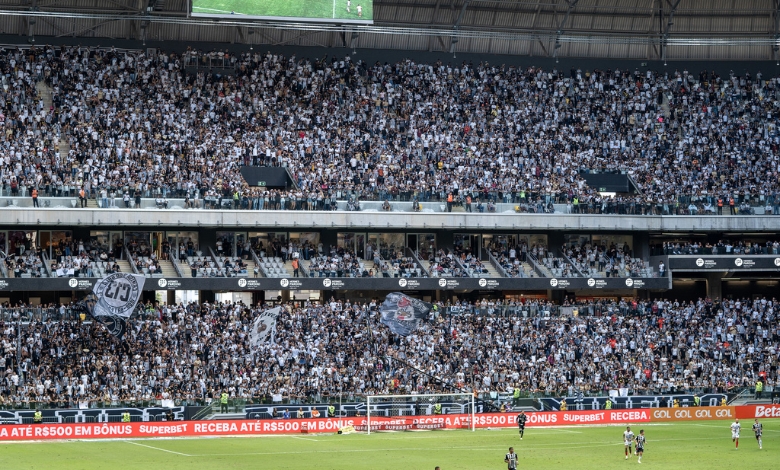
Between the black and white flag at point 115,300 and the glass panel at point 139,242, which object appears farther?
the glass panel at point 139,242

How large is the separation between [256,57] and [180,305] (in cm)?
2086

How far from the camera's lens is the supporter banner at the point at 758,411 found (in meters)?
62.3

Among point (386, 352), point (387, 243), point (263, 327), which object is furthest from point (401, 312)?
point (387, 243)

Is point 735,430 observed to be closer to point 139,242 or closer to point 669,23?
point 139,242

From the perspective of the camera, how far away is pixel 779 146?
260ft

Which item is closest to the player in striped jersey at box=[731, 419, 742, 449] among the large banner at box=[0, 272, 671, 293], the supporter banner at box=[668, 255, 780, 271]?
the large banner at box=[0, 272, 671, 293]

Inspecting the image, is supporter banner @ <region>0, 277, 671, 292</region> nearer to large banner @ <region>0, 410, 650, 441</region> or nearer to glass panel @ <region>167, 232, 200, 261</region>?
glass panel @ <region>167, 232, 200, 261</region>

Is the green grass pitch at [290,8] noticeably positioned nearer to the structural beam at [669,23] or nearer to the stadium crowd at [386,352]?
the stadium crowd at [386,352]

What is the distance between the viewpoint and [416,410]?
190 feet

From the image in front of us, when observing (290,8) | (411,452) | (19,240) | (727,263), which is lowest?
(411,452)

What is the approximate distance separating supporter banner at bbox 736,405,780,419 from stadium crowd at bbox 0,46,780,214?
51.7ft

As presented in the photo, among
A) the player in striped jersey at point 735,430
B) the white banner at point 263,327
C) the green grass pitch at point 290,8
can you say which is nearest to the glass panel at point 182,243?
the white banner at point 263,327

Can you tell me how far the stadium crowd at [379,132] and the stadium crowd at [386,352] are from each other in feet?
23.8

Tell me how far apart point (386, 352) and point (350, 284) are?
20.9ft
